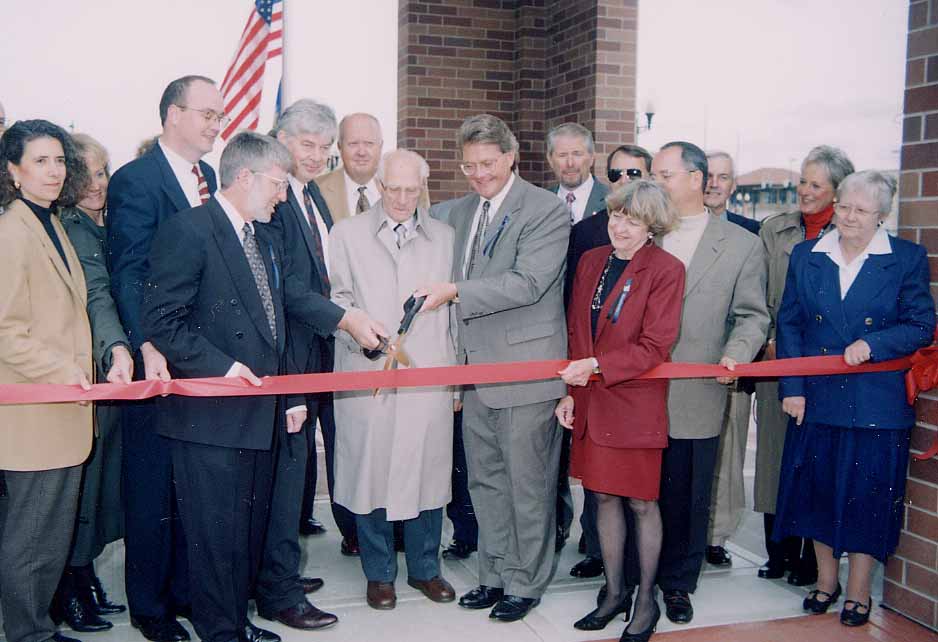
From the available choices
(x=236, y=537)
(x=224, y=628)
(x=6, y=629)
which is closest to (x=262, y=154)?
(x=236, y=537)

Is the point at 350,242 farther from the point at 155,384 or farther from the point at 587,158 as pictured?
the point at 587,158

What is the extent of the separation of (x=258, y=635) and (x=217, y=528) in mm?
590

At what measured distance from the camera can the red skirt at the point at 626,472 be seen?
11.5ft

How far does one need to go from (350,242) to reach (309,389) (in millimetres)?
806

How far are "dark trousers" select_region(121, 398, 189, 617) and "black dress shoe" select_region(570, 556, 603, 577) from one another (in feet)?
6.36

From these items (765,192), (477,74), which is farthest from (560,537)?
(765,192)

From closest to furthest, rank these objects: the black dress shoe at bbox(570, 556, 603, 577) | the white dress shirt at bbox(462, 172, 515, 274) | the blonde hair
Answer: the blonde hair, the white dress shirt at bbox(462, 172, 515, 274), the black dress shoe at bbox(570, 556, 603, 577)

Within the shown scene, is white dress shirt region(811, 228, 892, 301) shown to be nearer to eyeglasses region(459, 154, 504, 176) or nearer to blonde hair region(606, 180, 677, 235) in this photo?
blonde hair region(606, 180, 677, 235)

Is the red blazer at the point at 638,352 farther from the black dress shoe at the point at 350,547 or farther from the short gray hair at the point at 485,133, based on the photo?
the black dress shoe at the point at 350,547

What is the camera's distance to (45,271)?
3180 millimetres

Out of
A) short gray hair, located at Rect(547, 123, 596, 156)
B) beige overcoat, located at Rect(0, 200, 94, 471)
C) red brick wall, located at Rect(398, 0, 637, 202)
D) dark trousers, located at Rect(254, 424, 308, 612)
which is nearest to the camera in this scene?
beige overcoat, located at Rect(0, 200, 94, 471)

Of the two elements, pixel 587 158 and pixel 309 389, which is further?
pixel 587 158

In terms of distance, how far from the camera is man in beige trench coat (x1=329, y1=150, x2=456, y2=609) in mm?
3928

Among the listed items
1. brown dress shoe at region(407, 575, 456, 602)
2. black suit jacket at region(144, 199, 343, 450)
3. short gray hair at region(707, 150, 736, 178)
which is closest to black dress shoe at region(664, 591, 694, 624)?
brown dress shoe at region(407, 575, 456, 602)
